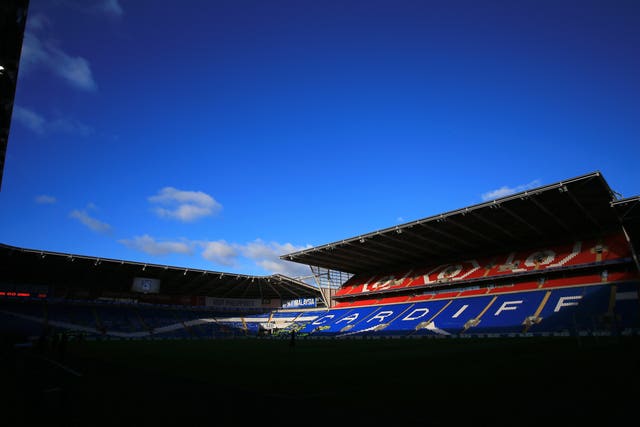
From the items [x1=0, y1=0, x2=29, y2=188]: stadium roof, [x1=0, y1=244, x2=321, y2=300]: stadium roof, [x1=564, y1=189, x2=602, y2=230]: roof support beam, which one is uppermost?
[x1=0, y1=0, x2=29, y2=188]: stadium roof

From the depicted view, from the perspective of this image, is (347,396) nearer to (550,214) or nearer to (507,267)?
(550,214)

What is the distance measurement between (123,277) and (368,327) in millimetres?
44458

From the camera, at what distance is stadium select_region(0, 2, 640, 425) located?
6.88m

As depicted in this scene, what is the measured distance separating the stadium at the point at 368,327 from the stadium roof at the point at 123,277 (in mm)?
436

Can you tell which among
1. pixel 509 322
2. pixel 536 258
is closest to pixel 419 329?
pixel 509 322

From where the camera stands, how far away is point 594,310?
1242 inches

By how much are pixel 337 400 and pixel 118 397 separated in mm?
5124

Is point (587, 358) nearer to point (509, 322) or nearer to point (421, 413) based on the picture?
point (421, 413)

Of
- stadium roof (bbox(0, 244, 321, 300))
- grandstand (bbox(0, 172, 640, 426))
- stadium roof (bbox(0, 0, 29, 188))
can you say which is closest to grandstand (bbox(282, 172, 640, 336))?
grandstand (bbox(0, 172, 640, 426))

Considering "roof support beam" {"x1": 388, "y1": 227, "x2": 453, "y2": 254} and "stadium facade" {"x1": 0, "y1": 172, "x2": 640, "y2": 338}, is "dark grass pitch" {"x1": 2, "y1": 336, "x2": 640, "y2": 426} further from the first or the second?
"roof support beam" {"x1": 388, "y1": 227, "x2": 453, "y2": 254}

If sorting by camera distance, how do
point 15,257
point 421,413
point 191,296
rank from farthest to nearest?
point 191,296 < point 15,257 < point 421,413

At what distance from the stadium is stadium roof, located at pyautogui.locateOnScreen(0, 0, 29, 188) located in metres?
0.07

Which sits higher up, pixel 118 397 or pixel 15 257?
pixel 15 257

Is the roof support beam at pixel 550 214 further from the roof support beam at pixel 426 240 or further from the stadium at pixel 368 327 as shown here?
the roof support beam at pixel 426 240
